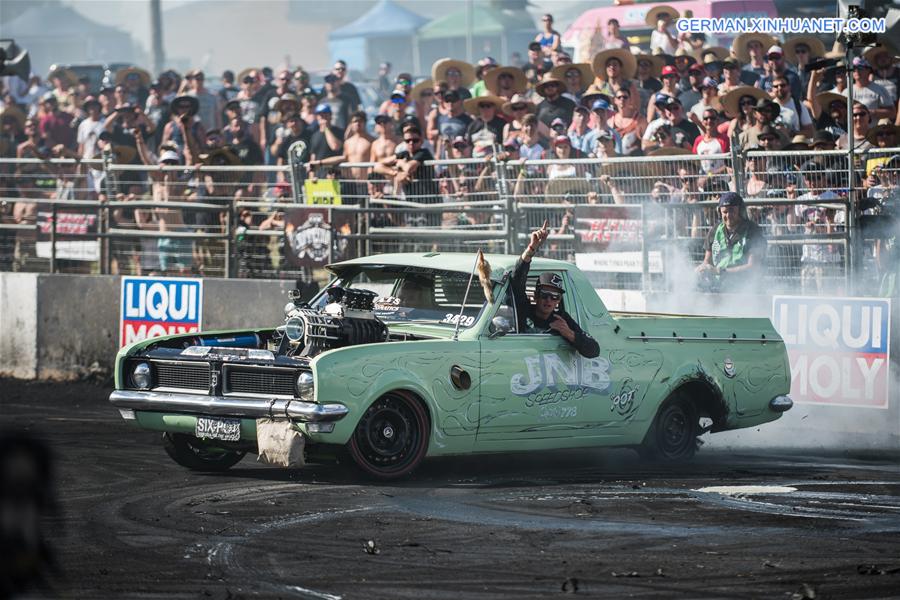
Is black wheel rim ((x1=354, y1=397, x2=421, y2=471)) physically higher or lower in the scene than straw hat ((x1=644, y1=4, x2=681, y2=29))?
lower

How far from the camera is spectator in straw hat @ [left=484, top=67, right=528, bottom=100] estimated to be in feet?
57.5

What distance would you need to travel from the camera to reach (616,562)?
6.68 metres

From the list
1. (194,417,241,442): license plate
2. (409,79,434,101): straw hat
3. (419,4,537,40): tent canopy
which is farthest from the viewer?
(419,4,537,40): tent canopy

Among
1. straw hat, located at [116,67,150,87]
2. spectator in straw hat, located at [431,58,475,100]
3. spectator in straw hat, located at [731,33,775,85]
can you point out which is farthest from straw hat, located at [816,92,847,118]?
straw hat, located at [116,67,150,87]

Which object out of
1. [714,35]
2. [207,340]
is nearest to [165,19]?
[714,35]

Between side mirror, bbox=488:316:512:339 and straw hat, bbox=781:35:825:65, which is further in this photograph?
straw hat, bbox=781:35:825:65

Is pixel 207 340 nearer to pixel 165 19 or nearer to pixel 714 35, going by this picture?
pixel 714 35

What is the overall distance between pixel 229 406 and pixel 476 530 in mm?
2121

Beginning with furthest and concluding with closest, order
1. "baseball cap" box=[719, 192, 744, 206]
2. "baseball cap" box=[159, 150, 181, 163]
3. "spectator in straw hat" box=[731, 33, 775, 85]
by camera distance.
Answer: "baseball cap" box=[159, 150, 181, 163] < "spectator in straw hat" box=[731, 33, 775, 85] < "baseball cap" box=[719, 192, 744, 206]

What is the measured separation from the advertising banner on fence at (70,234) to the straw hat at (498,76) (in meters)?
4.96

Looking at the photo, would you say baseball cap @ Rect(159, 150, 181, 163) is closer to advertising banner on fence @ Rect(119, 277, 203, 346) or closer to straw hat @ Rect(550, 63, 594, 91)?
advertising banner on fence @ Rect(119, 277, 203, 346)

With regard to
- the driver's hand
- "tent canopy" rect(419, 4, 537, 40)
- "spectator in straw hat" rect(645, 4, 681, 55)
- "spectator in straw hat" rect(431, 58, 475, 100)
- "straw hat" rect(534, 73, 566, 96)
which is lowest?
the driver's hand

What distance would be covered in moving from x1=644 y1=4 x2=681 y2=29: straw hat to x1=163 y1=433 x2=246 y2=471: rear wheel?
33.6ft

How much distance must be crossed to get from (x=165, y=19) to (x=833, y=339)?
11464 centimetres
